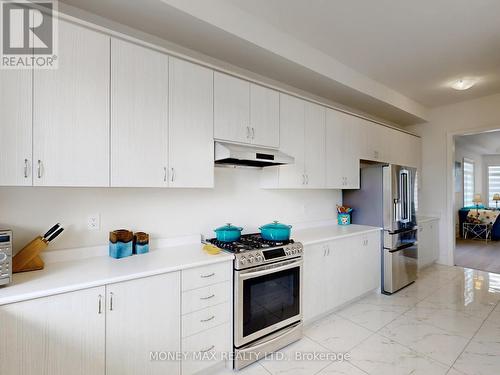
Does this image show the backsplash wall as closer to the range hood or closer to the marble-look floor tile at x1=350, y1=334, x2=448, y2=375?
the range hood

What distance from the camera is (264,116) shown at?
2.54 meters

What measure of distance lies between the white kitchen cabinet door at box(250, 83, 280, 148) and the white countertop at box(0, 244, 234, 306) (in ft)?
3.83

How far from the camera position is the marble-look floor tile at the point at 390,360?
6.46ft

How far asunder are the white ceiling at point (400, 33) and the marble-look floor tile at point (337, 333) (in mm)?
2885

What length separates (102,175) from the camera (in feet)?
5.52

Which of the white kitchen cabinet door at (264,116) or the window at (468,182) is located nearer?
the white kitchen cabinet door at (264,116)

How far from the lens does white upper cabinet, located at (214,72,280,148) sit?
88.0 inches

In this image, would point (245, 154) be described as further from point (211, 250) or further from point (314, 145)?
point (314, 145)

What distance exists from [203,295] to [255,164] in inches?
54.9

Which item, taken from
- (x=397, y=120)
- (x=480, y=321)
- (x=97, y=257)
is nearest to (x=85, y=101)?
(x=97, y=257)

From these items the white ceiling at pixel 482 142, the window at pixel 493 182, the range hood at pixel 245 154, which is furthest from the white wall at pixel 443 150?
the window at pixel 493 182

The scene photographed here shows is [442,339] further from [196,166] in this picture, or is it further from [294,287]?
[196,166]

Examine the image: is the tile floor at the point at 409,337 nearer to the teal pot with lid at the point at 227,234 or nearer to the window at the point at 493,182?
the teal pot with lid at the point at 227,234

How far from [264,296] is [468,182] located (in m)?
9.22
